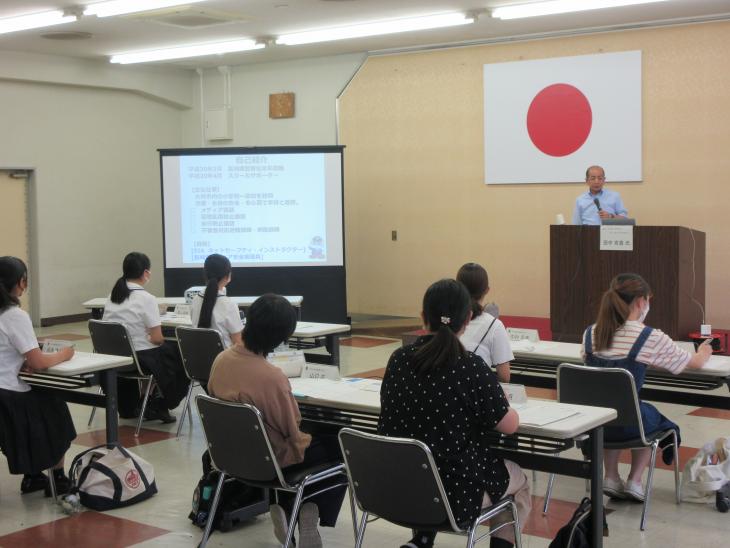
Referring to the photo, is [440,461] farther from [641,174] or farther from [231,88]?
[231,88]

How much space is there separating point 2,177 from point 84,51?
5.46 ft

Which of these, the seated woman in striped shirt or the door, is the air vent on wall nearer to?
the door

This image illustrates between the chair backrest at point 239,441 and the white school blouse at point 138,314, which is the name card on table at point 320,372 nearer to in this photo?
the chair backrest at point 239,441

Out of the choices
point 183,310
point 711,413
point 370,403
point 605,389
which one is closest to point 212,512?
point 370,403

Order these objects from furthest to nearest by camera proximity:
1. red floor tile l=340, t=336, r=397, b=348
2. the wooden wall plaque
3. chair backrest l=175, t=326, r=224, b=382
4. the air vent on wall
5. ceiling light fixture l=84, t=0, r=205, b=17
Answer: the wooden wall plaque, red floor tile l=340, t=336, r=397, b=348, the air vent on wall, ceiling light fixture l=84, t=0, r=205, b=17, chair backrest l=175, t=326, r=224, b=382

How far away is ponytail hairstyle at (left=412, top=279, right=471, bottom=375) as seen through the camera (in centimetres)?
276

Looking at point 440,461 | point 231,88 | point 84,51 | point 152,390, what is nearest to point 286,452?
point 440,461

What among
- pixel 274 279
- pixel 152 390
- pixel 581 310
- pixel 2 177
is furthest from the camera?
pixel 2 177

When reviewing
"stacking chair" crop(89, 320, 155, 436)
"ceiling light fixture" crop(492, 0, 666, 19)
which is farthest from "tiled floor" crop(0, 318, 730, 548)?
"ceiling light fixture" crop(492, 0, 666, 19)

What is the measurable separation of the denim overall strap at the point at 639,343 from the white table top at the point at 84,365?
7.54 ft

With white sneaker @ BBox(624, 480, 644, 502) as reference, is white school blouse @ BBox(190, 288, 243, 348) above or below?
above

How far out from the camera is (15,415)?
4.15 m

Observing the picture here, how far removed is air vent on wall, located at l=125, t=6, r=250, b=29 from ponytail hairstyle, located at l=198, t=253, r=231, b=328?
339 cm

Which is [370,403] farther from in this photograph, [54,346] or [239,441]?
[54,346]
